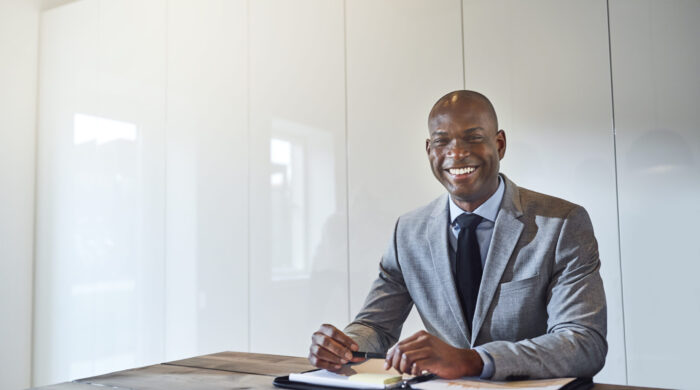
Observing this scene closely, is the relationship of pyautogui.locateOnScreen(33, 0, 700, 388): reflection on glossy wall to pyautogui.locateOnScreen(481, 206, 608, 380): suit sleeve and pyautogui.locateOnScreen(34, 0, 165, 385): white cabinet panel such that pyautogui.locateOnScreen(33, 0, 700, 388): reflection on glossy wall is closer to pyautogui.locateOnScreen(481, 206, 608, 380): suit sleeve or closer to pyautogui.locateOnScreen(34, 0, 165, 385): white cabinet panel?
pyautogui.locateOnScreen(34, 0, 165, 385): white cabinet panel

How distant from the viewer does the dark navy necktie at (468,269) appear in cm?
153

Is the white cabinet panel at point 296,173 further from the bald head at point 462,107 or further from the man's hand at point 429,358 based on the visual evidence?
the man's hand at point 429,358

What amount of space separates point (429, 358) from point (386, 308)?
52 cm

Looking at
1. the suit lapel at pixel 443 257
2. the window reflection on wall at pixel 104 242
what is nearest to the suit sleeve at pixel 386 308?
the suit lapel at pixel 443 257

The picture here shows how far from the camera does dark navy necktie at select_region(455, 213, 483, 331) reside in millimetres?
1533

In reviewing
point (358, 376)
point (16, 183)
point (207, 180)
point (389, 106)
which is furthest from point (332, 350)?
point (16, 183)

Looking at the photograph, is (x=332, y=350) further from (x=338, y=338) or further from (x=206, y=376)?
(x=206, y=376)

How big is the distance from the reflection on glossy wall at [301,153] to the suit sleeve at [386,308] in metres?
1.08

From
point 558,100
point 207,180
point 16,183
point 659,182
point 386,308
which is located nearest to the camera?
point 386,308

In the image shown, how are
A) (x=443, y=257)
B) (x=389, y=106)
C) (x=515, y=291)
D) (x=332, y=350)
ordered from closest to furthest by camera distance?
(x=332, y=350), (x=515, y=291), (x=443, y=257), (x=389, y=106)

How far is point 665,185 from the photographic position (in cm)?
234

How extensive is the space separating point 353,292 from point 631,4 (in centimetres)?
166

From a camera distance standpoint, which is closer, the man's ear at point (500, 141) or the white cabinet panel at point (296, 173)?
the man's ear at point (500, 141)

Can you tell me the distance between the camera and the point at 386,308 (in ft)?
5.51
